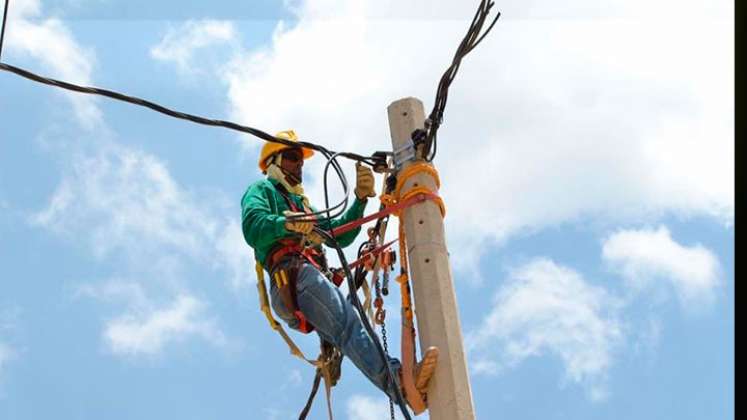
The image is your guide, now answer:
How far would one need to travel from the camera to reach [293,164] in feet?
18.9

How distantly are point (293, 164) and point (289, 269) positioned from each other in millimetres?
979

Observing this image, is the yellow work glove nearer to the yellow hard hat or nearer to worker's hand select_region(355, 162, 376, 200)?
worker's hand select_region(355, 162, 376, 200)

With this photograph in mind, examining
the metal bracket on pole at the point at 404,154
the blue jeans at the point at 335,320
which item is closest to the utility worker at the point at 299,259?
the blue jeans at the point at 335,320

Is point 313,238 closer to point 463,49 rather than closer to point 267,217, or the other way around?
point 267,217

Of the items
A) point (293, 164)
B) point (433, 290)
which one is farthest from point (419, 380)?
point (293, 164)

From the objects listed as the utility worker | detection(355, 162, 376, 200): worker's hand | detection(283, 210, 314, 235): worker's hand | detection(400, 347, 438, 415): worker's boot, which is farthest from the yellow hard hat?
detection(400, 347, 438, 415): worker's boot

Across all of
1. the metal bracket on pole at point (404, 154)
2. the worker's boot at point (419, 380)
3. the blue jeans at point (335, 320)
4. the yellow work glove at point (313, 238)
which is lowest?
the worker's boot at point (419, 380)

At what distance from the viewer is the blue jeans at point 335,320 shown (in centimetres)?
448

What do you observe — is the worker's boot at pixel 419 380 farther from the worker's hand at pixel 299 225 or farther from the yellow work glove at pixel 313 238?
the yellow work glove at pixel 313 238

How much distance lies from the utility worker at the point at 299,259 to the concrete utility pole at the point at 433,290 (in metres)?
0.14

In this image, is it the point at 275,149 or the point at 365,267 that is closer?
the point at 365,267
